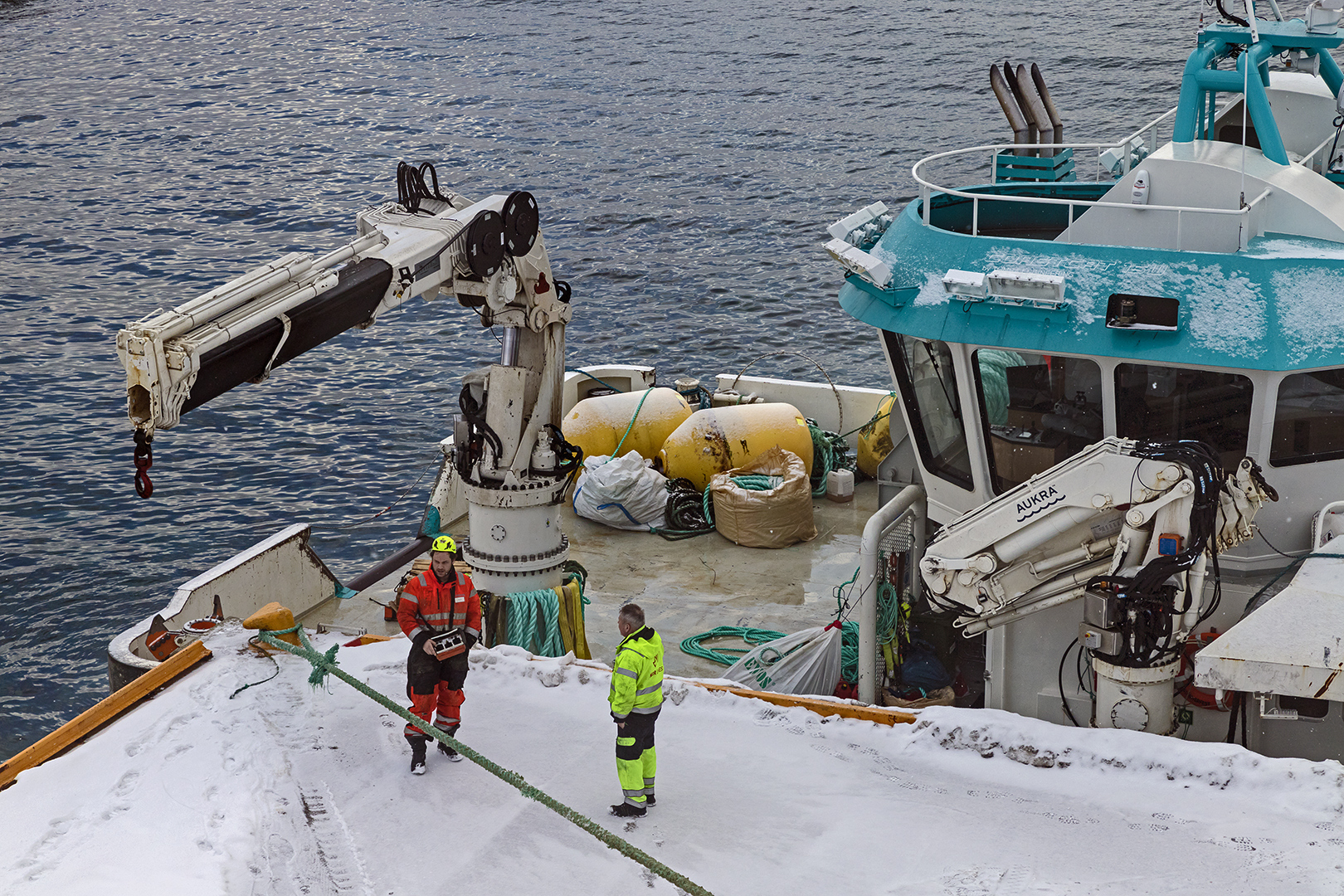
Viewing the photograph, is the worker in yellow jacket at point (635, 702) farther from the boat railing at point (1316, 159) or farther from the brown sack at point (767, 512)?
the boat railing at point (1316, 159)

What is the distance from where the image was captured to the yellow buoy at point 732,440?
518 inches

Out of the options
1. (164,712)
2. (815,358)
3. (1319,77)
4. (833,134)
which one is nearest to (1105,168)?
(1319,77)

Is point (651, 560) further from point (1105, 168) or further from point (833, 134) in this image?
point (833, 134)

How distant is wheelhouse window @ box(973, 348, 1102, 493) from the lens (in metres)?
8.12

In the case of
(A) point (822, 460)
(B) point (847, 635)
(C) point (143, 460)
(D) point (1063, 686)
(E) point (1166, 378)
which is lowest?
(B) point (847, 635)

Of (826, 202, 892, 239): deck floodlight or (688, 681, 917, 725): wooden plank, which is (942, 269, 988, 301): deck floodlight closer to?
(826, 202, 892, 239): deck floodlight

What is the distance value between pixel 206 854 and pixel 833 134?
28286 mm

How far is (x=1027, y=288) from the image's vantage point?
7848 mm

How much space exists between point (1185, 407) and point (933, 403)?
159cm

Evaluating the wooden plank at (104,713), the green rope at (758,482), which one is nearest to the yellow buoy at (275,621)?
the wooden plank at (104,713)

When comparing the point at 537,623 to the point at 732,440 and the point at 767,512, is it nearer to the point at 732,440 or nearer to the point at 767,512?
the point at 767,512

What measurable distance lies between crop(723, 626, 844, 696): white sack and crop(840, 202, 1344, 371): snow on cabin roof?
8.39 ft

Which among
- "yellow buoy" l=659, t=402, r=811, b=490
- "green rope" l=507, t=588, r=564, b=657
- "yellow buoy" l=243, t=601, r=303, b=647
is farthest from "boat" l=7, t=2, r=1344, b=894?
"yellow buoy" l=659, t=402, r=811, b=490

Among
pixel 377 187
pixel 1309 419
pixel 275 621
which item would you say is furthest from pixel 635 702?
pixel 377 187
